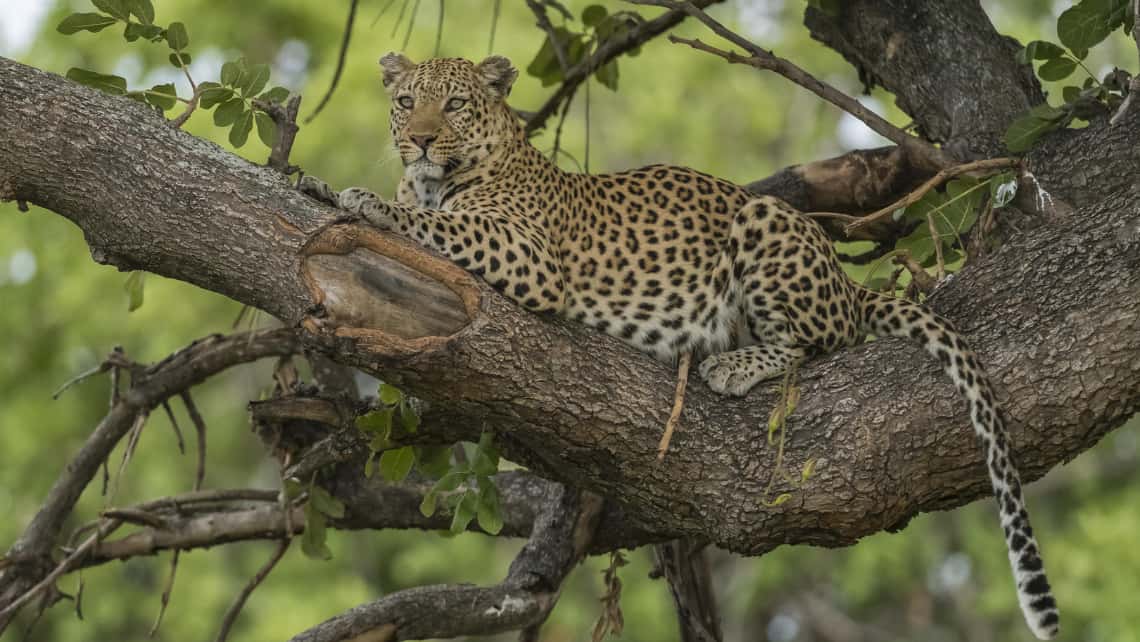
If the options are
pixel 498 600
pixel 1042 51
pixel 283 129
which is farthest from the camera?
pixel 498 600

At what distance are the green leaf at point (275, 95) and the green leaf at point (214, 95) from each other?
0.13m

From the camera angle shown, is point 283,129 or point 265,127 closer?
point 283,129

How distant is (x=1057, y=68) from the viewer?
5.98 metres

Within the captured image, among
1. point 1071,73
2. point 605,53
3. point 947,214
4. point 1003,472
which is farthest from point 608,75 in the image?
point 1003,472

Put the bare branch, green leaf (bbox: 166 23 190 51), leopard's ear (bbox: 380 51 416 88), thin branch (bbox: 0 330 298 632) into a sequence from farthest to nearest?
thin branch (bbox: 0 330 298 632)
leopard's ear (bbox: 380 51 416 88)
the bare branch
green leaf (bbox: 166 23 190 51)

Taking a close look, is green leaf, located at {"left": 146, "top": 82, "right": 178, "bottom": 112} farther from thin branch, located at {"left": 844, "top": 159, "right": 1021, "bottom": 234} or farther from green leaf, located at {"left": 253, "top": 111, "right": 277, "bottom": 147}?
thin branch, located at {"left": 844, "top": 159, "right": 1021, "bottom": 234}

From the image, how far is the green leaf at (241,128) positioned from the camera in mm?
5570

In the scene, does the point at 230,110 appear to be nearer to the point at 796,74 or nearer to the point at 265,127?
the point at 265,127

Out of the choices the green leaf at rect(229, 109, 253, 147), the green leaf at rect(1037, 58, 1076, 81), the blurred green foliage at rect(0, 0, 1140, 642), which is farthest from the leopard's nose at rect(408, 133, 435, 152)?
the blurred green foliage at rect(0, 0, 1140, 642)

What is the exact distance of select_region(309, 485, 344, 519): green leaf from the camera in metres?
6.48

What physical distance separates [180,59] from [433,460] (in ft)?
6.25

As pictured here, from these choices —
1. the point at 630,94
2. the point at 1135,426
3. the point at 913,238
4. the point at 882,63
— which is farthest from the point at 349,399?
the point at 1135,426

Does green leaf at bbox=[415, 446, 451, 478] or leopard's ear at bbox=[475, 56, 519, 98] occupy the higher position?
leopard's ear at bbox=[475, 56, 519, 98]

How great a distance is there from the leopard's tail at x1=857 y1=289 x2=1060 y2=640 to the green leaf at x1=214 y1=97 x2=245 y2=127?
2.78 m
